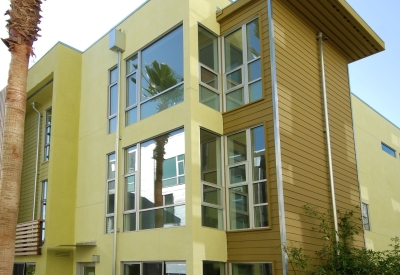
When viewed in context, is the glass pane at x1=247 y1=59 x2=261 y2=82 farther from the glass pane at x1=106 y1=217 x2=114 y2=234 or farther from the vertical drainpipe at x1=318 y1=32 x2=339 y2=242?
the glass pane at x1=106 y1=217 x2=114 y2=234

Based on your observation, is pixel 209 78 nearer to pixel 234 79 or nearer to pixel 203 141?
pixel 234 79

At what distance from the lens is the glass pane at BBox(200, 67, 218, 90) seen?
11.1 metres

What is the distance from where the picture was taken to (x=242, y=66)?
11.1 meters

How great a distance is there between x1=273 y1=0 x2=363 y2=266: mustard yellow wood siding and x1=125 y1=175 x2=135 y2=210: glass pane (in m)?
4.03

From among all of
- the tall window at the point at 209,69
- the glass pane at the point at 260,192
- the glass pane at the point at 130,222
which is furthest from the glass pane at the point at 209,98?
the glass pane at the point at 130,222

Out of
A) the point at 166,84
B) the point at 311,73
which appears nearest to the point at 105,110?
the point at 166,84

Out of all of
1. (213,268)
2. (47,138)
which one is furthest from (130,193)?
(47,138)

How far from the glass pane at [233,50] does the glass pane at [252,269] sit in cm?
472

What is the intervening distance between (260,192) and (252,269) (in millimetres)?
1638

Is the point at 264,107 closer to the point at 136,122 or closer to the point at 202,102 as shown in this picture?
the point at 202,102

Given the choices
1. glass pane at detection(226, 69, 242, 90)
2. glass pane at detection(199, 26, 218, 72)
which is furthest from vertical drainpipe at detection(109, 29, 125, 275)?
glass pane at detection(226, 69, 242, 90)

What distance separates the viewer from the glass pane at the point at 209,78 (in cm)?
1112

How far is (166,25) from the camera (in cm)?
1167

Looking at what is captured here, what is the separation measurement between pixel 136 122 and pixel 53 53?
483 cm
